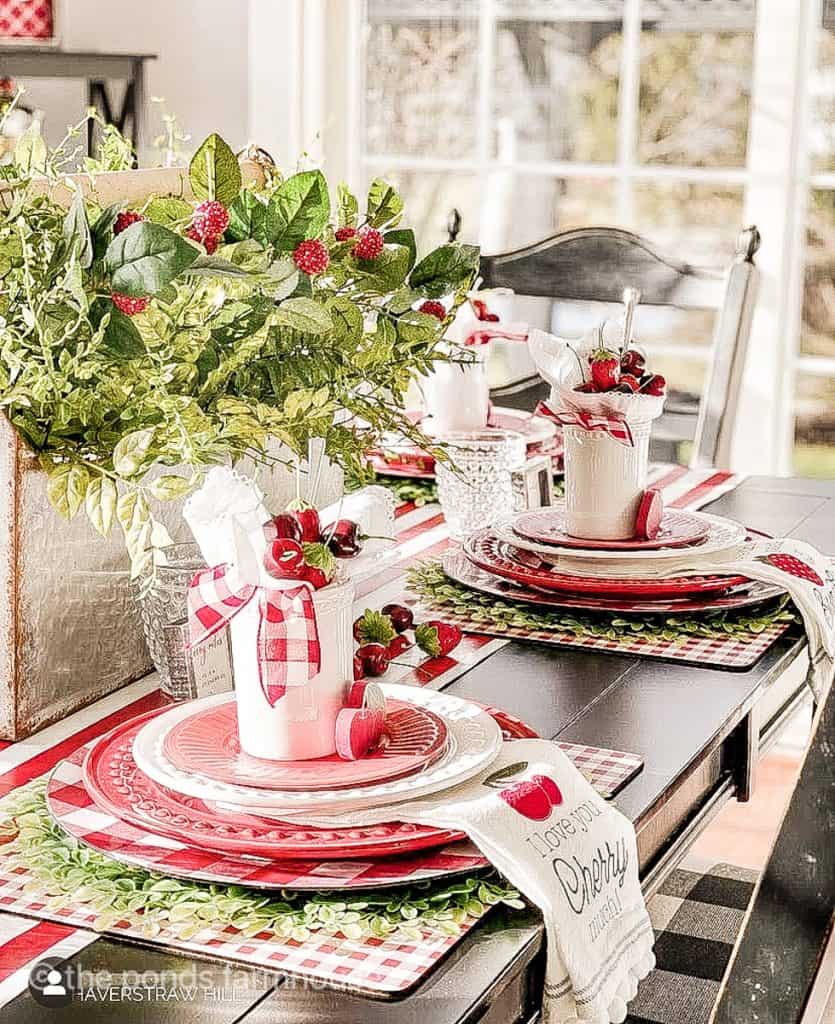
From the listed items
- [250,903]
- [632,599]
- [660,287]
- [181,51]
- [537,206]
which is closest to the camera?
[250,903]

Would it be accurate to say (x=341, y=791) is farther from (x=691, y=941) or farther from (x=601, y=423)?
(x=691, y=941)

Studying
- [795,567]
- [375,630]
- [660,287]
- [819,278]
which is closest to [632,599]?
[795,567]

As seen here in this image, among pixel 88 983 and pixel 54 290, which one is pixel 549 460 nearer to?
pixel 54 290

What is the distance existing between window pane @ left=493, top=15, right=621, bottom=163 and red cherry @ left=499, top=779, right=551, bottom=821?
2.44 m

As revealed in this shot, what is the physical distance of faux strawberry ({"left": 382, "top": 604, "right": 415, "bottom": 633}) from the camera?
1356 millimetres

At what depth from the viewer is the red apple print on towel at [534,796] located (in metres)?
0.89

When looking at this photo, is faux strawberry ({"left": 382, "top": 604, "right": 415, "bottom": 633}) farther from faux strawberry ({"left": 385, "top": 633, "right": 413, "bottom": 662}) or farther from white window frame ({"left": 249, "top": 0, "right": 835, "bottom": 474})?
white window frame ({"left": 249, "top": 0, "right": 835, "bottom": 474})

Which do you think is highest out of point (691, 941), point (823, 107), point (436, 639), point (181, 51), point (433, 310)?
point (181, 51)

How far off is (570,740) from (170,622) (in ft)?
1.03

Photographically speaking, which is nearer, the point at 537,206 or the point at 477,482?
the point at 477,482

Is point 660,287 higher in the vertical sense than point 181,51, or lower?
lower

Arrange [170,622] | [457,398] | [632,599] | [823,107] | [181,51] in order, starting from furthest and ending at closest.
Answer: [181,51]
[823,107]
[457,398]
[632,599]
[170,622]

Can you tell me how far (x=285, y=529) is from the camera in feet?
3.14

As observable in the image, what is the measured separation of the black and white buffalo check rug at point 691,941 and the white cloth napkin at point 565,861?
58 cm
